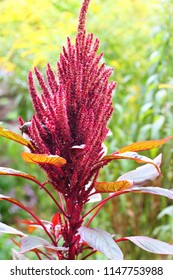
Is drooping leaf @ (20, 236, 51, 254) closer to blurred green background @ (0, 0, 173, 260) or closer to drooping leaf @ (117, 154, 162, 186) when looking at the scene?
drooping leaf @ (117, 154, 162, 186)

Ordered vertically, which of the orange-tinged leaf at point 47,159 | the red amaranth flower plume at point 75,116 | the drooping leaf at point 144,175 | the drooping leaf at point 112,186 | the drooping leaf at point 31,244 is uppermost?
the red amaranth flower plume at point 75,116

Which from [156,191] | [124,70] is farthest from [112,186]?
[124,70]

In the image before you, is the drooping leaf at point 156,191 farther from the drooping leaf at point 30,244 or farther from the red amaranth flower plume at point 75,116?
the drooping leaf at point 30,244

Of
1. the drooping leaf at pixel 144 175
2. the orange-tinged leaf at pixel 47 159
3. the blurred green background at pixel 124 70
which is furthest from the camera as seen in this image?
the blurred green background at pixel 124 70

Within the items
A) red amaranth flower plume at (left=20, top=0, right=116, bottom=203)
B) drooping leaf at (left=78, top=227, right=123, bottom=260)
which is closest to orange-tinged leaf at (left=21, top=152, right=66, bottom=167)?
red amaranth flower plume at (left=20, top=0, right=116, bottom=203)

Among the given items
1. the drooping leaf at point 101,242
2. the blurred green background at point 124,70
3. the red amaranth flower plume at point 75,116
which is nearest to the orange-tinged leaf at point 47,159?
the red amaranth flower plume at point 75,116

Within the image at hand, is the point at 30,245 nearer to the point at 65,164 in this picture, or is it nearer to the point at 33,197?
the point at 65,164
